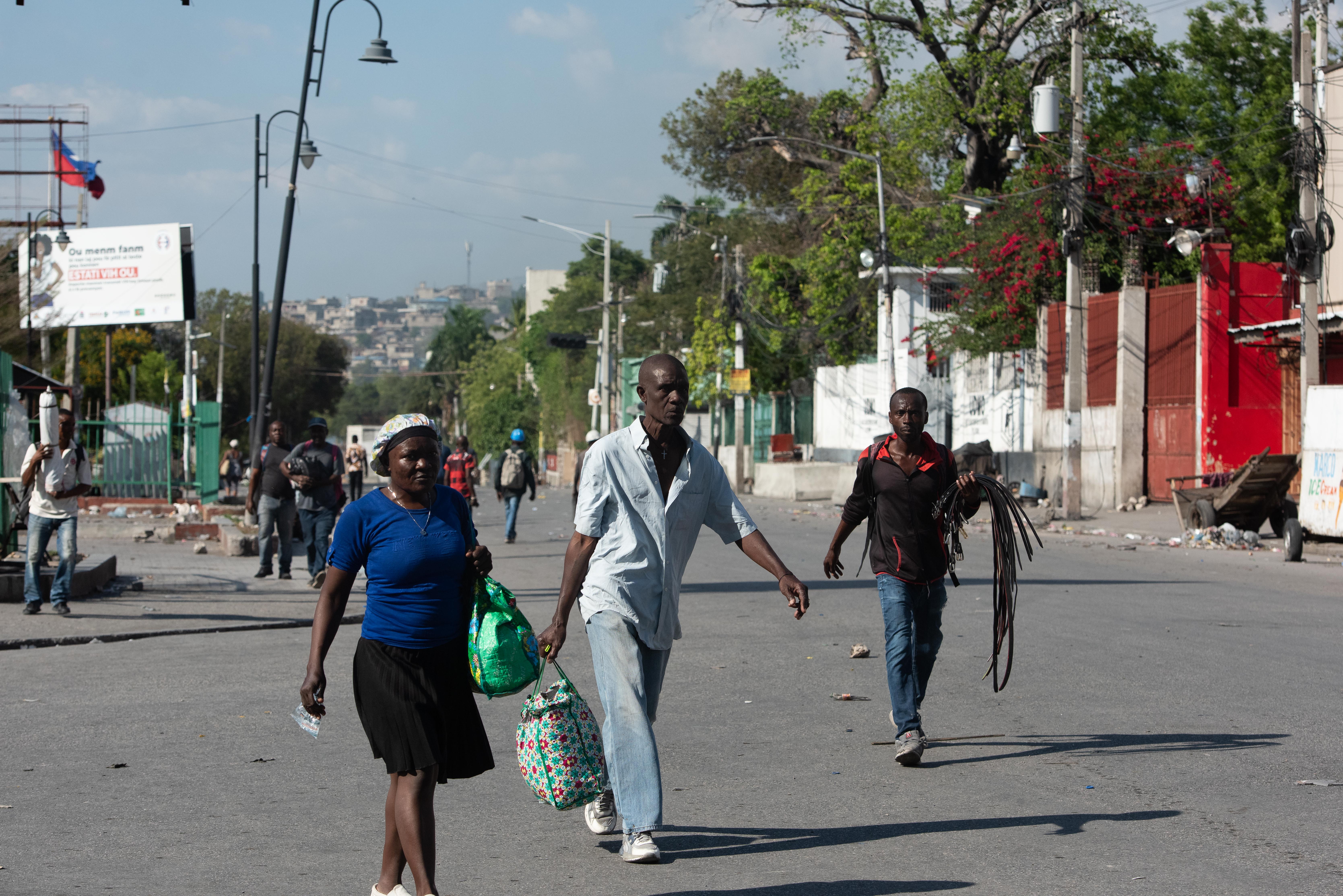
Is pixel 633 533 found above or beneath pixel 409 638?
above

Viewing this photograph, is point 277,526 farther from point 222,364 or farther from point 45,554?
point 222,364

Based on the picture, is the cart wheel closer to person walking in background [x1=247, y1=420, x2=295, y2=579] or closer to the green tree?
person walking in background [x1=247, y1=420, x2=295, y2=579]

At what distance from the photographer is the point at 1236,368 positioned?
25828mm

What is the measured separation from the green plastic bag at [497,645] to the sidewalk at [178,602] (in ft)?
14.9

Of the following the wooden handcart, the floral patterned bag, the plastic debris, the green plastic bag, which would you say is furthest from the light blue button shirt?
the wooden handcart

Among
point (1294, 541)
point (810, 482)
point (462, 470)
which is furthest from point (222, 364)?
point (1294, 541)

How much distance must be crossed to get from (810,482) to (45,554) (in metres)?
26.3

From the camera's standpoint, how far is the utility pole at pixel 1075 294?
24.3 m

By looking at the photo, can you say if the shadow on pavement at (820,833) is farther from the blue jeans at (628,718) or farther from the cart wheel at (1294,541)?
the cart wheel at (1294,541)

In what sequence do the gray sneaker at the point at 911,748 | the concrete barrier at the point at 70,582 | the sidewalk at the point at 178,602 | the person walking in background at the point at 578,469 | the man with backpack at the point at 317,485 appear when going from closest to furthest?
the gray sneaker at the point at 911,748, the sidewalk at the point at 178,602, the person walking in background at the point at 578,469, the concrete barrier at the point at 70,582, the man with backpack at the point at 317,485

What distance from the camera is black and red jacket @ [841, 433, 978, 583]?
21.7ft

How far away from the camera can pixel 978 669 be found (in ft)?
29.9

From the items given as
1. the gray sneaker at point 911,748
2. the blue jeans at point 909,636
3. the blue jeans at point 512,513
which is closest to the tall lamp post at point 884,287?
the blue jeans at point 512,513

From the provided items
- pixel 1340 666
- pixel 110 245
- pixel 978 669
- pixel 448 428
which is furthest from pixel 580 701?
pixel 448 428
